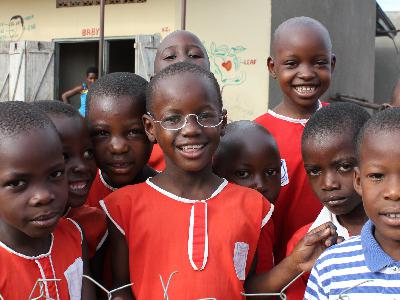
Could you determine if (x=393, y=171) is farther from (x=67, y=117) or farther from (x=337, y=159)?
(x=67, y=117)

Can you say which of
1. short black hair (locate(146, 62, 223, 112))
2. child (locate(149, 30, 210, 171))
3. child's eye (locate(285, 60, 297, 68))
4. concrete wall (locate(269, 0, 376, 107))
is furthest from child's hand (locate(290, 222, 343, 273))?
concrete wall (locate(269, 0, 376, 107))

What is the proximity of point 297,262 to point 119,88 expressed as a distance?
98 centimetres

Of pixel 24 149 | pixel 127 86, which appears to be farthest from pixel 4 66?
pixel 24 149

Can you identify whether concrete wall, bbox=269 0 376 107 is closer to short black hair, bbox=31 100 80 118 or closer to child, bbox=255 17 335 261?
child, bbox=255 17 335 261

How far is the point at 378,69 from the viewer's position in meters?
14.9

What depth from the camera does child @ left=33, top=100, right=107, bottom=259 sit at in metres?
2.01

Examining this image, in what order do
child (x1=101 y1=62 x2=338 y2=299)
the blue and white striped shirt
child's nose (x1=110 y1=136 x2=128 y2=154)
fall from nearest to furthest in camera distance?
the blue and white striped shirt → child (x1=101 y1=62 x2=338 y2=299) → child's nose (x1=110 y1=136 x2=128 y2=154)

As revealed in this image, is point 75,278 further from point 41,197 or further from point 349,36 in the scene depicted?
point 349,36

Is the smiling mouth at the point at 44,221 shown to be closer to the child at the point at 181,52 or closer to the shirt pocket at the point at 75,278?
the shirt pocket at the point at 75,278

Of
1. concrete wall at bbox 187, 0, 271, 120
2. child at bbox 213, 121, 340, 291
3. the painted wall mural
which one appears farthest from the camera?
the painted wall mural

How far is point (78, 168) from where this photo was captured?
2.05 meters

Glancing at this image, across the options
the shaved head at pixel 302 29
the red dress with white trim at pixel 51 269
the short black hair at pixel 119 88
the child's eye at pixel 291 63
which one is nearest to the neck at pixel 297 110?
the child's eye at pixel 291 63

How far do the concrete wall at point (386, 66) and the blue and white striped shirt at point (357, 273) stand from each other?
1382 centimetres

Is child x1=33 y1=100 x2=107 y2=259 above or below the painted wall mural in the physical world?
below
